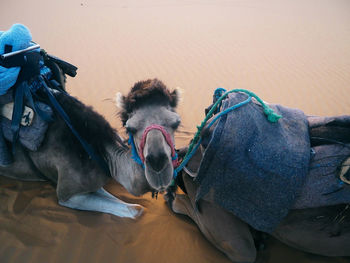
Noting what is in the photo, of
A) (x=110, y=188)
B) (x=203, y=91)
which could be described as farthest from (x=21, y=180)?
(x=203, y=91)

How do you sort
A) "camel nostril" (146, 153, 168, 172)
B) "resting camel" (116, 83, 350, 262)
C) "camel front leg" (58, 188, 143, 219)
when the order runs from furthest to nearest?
"camel front leg" (58, 188, 143, 219)
"resting camel" (116, 83, 350, 262)
"camel nostril" (146, 153, 168, 172)

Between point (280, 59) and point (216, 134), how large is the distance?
277 inches

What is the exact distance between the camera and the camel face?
4.98 feet

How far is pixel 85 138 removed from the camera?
212 centimetres

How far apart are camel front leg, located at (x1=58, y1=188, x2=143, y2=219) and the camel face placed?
0.96 meters

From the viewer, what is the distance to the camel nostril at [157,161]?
1495 millimetres

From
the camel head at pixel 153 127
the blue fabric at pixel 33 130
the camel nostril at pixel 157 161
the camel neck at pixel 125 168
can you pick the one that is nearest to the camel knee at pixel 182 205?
the camel neck at pixel 125 168

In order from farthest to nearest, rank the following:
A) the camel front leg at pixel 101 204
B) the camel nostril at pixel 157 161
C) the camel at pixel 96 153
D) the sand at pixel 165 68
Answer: the camel front leg at pixel 101 204, the sand at pixel 165 68, the camel at pixel 96 153, the camel nostril at pixel 157 161

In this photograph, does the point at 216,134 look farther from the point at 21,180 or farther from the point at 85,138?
the point at 21,180

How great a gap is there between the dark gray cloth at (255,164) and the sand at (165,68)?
33.0 inches

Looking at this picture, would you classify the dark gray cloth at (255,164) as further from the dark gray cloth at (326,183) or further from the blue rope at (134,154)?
the blue rope at (134,154)

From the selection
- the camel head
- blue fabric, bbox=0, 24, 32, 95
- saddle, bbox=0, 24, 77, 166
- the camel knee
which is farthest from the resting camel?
blue fabric, bbox=0, 24, 32, 95

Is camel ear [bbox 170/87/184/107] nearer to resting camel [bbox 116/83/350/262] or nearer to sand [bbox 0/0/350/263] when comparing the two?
resting camel [bbox 116/83/350/262]

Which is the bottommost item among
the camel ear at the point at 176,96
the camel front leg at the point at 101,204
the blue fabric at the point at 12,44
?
the camel front leg at the point at 101,204
